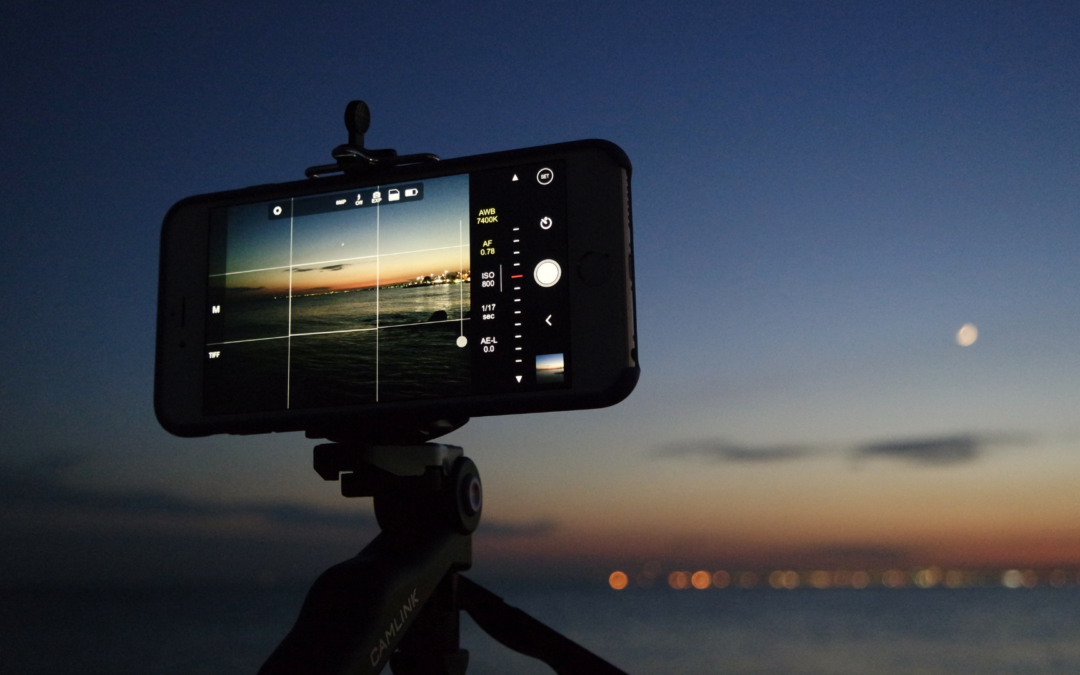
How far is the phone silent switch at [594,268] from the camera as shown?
1.68 m

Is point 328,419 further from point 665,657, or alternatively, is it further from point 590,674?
point 665,657

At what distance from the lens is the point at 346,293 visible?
1.85m

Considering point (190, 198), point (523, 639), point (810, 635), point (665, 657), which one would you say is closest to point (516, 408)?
point (523, 639)

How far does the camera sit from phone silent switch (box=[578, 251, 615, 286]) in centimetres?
168

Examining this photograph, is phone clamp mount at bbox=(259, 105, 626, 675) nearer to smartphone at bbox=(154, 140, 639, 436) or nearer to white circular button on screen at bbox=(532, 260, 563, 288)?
smartphone at bbox=(154, 140, 639, 436)

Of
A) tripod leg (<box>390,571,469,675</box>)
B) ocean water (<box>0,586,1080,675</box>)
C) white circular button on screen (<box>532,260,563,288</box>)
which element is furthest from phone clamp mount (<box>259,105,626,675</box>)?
ocean water (<box>0,586,1080,675</box>)

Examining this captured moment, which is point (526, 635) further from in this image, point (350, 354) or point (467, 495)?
point (350, 354)

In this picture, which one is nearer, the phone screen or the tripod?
the tripod

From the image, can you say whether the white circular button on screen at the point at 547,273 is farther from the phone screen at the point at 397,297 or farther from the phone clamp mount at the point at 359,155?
the phone clamp mount at the point at 359,155

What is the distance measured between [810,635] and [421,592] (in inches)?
2156

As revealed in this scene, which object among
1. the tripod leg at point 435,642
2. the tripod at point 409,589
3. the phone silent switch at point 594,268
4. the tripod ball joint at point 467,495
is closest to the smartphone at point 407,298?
the phone silent switch at point 594,268

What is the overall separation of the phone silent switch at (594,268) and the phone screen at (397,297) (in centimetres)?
4

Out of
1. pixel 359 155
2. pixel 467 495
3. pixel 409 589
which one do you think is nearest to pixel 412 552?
pixel 409 589

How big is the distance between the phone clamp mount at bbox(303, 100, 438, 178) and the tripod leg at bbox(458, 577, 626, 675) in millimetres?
1100
